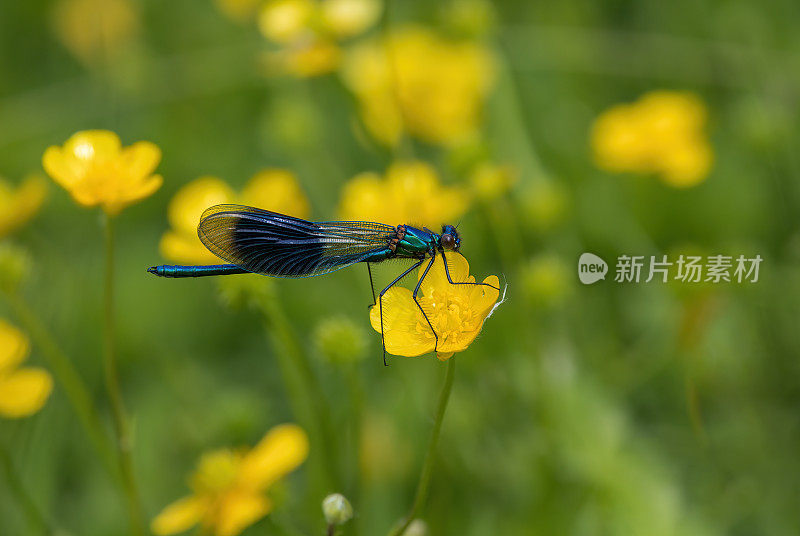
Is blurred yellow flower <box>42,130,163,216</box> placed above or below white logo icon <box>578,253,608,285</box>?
above

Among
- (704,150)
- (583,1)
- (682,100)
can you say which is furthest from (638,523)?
(583,1)

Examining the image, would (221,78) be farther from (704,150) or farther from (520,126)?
(704,150)

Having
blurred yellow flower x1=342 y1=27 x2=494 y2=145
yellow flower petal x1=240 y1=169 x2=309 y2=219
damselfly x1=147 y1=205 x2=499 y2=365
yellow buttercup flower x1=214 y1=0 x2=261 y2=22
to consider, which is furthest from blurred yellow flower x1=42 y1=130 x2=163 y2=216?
yellow buttercup flower x1=214 y1=0 x2=261 y2=22

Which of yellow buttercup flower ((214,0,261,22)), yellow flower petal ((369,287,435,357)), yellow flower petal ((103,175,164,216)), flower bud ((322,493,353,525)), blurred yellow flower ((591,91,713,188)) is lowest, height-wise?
flower bud ((322,493,353,525))

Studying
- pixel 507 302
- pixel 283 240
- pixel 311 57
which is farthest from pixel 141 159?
pixel 507 302

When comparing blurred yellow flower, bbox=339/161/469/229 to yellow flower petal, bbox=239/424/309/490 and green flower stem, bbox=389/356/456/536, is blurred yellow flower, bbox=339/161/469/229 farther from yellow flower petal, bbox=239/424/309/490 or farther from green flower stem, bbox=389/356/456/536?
green flower stem, bbox=389/356/456/536

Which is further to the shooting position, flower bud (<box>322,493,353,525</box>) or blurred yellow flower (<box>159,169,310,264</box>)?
blurred yellow flower (<box>159,169,310,264</box>)

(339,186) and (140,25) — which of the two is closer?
(339,186)
